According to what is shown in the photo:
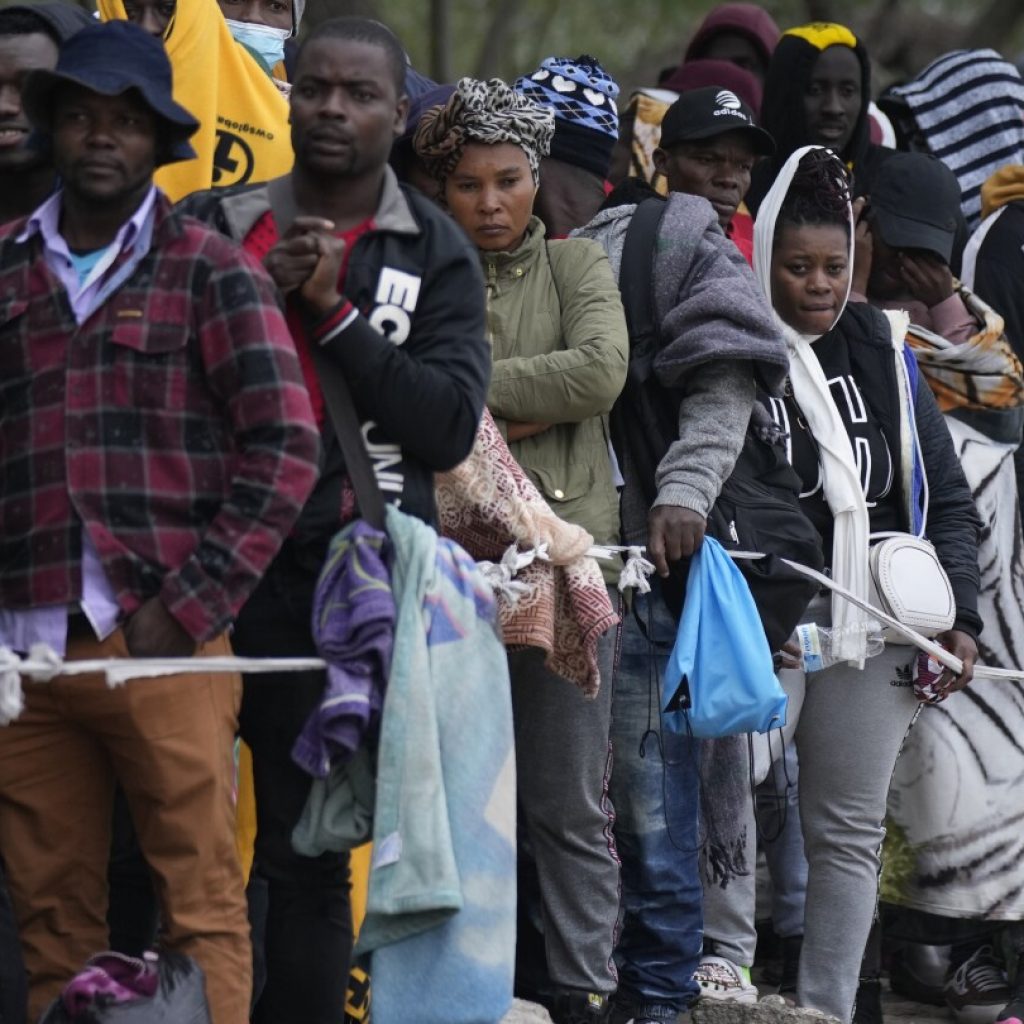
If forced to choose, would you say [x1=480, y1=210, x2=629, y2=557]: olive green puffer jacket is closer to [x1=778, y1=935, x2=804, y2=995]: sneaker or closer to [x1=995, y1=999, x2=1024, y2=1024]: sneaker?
[x1=778, y1=935, x2=804, y2=995]: sneaker

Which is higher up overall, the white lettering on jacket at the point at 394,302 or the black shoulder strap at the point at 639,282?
the black shoulder strap at the point at 639,282

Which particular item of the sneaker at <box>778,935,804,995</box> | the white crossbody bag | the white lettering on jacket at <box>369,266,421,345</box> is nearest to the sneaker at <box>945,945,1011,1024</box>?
the sneaker at <box>778,935,804,995</box>

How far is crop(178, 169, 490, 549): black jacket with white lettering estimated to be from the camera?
13.9 ft

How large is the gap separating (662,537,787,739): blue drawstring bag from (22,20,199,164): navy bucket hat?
179 cm

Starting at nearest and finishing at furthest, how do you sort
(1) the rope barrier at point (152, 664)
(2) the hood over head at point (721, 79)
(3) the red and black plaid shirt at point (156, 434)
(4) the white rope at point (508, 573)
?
1. (1) the rope barrier at point (152, 664)
2. (3) the red and black plaid shirt at point (156, 434)
3. (4) the white rope at point (508, 573)
4. (2) the hood over head at point (721, 79)

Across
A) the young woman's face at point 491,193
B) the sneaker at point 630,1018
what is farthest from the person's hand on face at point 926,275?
the sneaker at point 630,1018

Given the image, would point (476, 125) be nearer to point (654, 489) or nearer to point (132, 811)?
point (654, 489)

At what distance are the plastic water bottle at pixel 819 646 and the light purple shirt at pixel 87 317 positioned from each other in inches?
87.6

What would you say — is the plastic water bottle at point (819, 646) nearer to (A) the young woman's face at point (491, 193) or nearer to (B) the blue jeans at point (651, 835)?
(B) the blue jeans at point (651, 835)

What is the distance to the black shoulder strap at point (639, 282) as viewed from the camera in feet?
18.0

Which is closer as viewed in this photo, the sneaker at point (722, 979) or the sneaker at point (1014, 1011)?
the sneaker at point (722, 979)

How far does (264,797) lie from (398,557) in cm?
55

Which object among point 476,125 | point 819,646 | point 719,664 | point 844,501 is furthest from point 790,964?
point 476,125

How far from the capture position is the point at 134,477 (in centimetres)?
406
